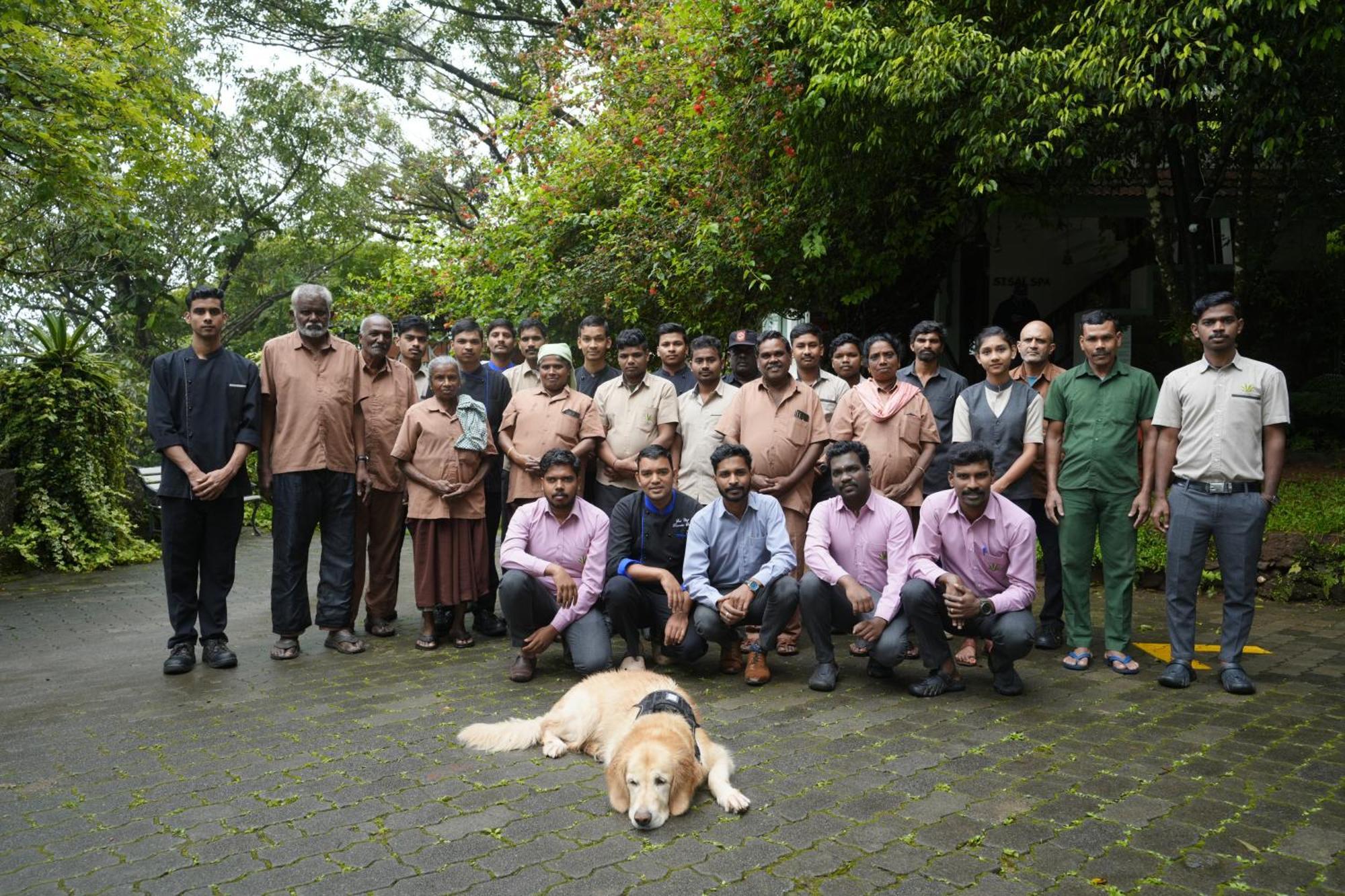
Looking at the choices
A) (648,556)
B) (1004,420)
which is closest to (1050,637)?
(1004,420)

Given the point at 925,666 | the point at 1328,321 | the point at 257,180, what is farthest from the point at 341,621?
the point at 257,180

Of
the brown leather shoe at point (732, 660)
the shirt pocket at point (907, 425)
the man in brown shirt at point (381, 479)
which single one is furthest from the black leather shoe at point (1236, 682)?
the man in brown shirt at point (381, 479)

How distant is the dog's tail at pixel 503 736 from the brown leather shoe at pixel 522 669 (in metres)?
1.06

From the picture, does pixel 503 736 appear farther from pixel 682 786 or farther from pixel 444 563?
pixel 444 563

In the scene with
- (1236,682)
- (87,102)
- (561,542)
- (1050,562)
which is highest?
(87,102)

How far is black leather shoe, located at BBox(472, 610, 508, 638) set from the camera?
7141 mm

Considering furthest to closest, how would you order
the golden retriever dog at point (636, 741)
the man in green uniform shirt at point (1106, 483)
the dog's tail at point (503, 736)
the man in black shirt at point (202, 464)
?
the man in black shirt at point (202, 464) → the man in green uniform shirt at point (1106, 483) → the dog's tail at point (503, 736) → the golden retriever dog at point (636, 741)

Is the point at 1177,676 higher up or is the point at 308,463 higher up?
the point at 308,463

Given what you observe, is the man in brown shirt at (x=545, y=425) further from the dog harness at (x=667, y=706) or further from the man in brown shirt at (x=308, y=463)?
the dog harness at (x=667, y=706)

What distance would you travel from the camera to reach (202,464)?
6.05m

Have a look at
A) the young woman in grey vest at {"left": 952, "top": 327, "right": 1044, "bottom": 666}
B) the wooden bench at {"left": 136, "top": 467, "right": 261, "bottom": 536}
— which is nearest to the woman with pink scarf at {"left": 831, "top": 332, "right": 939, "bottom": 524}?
the young woman in grey vest at {"left": 952, "top": 327, "right": 1044, "bottom": 666}

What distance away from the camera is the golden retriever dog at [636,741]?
3.74 metres

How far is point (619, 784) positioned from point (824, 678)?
6.52 ft

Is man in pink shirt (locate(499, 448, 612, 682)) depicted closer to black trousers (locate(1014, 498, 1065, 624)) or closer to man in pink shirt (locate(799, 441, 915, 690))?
man in pink shirt (locate(799, 441, 915, 690))
